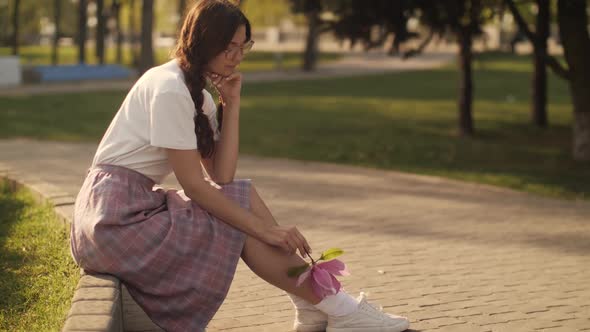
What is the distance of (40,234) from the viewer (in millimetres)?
6406

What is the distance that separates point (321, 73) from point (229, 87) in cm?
2871

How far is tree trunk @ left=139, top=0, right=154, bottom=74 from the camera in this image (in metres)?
25.8

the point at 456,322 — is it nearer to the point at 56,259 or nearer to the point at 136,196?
the point at 136,196

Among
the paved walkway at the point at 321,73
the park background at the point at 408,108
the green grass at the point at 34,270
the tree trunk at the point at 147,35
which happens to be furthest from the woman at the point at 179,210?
the tree trunk at the point at 147,35

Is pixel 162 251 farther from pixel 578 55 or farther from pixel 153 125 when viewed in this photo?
pixel 578 55

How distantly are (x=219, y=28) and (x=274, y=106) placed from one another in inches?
646

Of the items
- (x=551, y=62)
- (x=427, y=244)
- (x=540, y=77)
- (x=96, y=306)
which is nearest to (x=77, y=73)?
(x=540, y=77)

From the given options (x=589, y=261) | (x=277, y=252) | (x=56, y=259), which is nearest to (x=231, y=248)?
(x=277, y=252)

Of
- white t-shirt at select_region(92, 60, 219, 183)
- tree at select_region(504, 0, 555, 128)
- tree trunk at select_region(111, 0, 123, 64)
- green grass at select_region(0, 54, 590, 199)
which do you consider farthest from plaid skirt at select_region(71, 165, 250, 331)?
tree trunk at select_region(111, 0, 123, 64)

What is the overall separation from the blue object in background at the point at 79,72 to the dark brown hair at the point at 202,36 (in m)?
23.6

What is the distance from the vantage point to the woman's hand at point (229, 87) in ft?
15.2

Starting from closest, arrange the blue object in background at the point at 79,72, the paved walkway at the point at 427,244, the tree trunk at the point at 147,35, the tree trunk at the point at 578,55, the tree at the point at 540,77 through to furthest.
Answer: the paved walkway at the point at 427,244, the tree trunk at the point at 578,55, the tree at the point at 540,77, the tree trunk at the point at 147,35, the blue object in background at the point at 79,72

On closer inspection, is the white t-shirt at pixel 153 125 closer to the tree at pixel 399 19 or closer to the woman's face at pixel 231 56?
the woman's face at pixel 231 56

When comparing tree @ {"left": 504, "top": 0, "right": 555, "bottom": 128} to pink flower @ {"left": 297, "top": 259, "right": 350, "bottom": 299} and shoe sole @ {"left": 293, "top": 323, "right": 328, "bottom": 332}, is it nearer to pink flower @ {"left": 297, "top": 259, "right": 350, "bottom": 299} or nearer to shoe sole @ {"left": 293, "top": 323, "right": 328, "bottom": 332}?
shoe sole @ {"left": 293, "top": 323, "right": 328, "bottom": 332}
